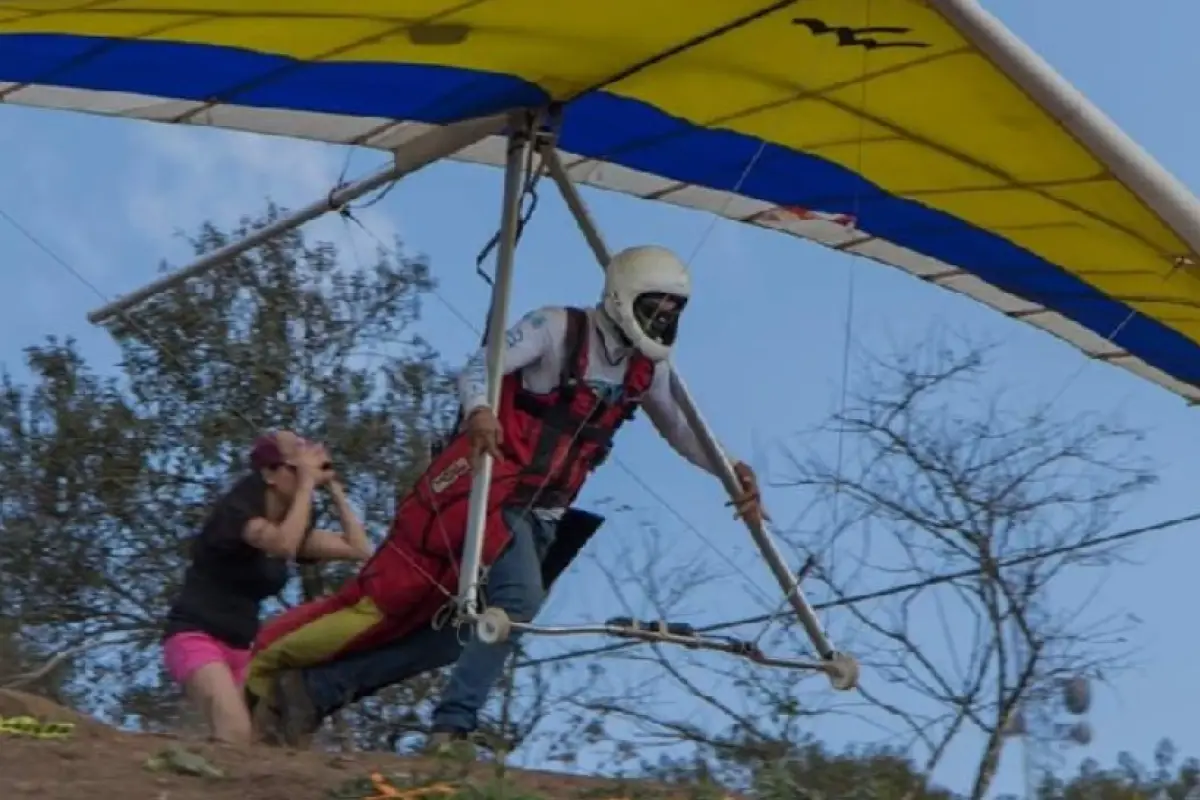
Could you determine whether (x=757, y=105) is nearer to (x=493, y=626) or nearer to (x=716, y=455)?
(x=716, y=455)

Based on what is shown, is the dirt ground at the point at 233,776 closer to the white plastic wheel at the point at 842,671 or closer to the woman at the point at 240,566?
the woman at the point at 240,566

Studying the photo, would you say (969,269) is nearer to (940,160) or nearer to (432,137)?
(940,160)

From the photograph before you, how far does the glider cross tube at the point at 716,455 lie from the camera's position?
7816 millimetres

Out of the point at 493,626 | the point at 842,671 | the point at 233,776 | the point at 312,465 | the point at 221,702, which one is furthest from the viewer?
the point at 842,671

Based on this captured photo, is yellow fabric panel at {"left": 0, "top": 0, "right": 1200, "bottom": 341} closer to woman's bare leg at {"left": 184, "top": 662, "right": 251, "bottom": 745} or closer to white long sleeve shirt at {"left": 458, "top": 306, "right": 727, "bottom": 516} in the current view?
white long sleeve shirt at {"left": 458, "top": 306, "right": 727, "bottom": 516}

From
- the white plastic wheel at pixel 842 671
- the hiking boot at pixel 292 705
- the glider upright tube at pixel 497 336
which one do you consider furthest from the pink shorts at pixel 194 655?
the white plastic wheel at pixel 842 671

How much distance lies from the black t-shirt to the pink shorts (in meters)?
0.04

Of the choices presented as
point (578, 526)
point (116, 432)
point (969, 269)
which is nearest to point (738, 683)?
point (969, 269)

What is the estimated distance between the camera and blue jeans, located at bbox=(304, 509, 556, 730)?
263 inches

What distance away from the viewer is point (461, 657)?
6.76 meters

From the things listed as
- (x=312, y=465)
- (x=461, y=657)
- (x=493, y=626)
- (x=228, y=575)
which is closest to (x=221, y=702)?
(x=228, y=575)

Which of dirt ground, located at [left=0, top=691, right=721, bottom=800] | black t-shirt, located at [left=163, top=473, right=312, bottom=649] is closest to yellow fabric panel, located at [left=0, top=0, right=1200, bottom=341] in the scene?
black t-shirt, located at [left=163, top=473, right=312, bottom=649]

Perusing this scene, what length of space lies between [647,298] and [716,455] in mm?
974

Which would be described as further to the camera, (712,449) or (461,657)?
(712,449)
